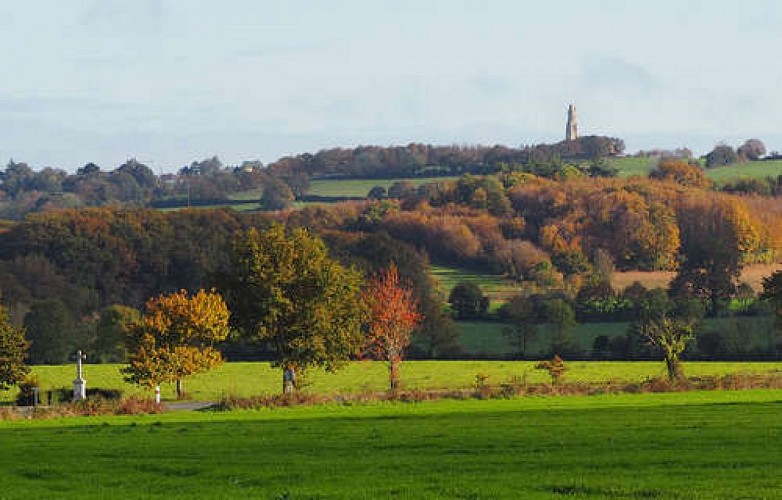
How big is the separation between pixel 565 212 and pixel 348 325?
109 metres

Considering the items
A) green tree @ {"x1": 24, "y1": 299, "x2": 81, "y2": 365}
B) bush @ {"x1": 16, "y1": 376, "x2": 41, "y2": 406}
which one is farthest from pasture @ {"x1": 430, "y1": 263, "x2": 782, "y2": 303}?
bush @ {"x1": 16, "y1": 376, "x2": 41, "y2": 406}

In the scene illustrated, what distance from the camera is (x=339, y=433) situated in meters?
39.2

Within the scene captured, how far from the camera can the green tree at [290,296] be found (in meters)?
78.8

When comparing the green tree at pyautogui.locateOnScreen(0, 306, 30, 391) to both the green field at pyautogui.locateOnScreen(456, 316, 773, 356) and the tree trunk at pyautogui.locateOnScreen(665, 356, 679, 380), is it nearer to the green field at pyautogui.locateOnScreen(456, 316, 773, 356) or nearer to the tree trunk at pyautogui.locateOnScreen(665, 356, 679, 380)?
the tree trunk at pyautogui.locateOnScreen(665, 356, 679, 380)

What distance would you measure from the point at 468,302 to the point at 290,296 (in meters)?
51.3

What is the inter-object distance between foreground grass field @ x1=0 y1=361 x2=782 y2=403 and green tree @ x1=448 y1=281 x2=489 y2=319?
31.2m

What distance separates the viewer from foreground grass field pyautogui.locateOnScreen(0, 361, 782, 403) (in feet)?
264

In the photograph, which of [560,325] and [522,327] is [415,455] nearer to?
[522,327]

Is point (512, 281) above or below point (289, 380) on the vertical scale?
above

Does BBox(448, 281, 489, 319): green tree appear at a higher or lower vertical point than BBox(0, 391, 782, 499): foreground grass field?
lower

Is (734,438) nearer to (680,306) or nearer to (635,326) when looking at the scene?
(635,326)

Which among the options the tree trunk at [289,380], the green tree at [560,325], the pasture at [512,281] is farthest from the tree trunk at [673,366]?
the pasture at [512,281]

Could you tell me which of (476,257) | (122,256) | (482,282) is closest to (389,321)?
(122,256)

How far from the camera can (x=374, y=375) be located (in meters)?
90.5
